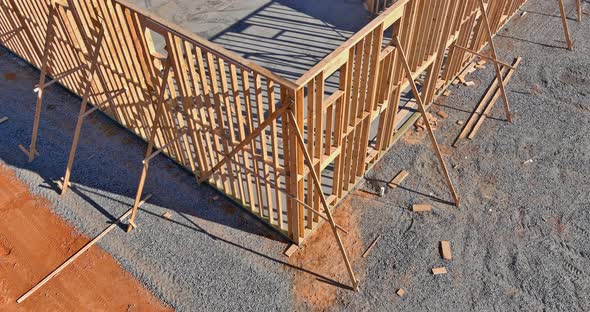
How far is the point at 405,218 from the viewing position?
9.64 metres

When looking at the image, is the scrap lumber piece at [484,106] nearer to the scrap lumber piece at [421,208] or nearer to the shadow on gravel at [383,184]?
the shadow on gravel at [383,184]

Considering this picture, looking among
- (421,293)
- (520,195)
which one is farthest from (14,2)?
(520,195)

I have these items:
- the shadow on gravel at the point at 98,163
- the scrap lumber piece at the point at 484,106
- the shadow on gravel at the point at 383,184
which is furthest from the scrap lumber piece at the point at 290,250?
the scrap lumber piece at the point at 484,106

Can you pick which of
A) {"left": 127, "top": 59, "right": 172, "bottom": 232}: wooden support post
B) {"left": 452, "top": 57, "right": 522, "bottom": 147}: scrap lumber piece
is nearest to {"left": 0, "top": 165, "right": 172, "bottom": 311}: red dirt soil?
{"left": 127, "top": 59, "right": 172, "bottom": 232}: wooden support post

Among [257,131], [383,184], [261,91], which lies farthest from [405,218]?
[261,91]

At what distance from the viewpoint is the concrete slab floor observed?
14.1m

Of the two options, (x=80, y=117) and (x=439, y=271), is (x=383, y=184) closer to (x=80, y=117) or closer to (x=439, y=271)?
(x=439, y=271)

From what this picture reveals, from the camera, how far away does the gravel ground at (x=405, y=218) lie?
8.42 m

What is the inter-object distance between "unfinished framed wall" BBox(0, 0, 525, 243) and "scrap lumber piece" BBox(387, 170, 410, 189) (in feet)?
2.40

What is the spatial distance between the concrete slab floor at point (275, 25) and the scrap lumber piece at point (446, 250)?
7.05 m

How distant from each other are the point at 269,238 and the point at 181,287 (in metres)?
2.16

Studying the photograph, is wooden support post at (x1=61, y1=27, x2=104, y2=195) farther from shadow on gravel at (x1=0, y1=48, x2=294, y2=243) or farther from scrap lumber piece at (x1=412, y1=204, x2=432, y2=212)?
scrap lumber piece at (x1=412, y1=204, x2=432, y2=212)

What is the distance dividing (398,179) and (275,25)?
8339 mm

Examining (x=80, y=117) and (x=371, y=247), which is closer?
(x=371, y=247)
